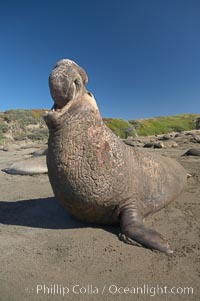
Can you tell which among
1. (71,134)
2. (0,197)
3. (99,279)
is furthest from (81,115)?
(0,197)

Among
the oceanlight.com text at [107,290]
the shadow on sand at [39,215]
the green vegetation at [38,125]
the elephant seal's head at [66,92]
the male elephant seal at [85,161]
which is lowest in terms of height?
the oceanlight.com text at [107,290]

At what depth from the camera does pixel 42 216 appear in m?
4.58

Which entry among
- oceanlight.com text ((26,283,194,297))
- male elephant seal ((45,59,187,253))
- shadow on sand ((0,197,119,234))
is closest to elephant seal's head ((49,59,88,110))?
male elephant seal ((45,59,187,253))

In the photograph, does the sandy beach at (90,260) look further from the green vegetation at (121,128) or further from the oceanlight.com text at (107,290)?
the green vegetation at (121,128)

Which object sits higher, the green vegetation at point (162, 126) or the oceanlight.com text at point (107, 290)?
the green vegetation at point (162, 126)

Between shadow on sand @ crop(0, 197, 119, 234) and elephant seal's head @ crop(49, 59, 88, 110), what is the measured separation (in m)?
1.31

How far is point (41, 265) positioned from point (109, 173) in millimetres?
1194

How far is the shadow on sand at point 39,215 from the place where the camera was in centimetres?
411

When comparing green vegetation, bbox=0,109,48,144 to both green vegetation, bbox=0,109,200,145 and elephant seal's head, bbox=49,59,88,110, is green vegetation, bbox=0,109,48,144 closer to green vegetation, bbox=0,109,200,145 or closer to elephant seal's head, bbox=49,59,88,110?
green vegetation, bbox=0,109,200,145

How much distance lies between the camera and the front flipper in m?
3.24

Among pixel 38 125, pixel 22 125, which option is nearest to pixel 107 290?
pixel 22 125

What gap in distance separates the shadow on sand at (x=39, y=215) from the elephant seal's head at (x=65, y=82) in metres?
1.31

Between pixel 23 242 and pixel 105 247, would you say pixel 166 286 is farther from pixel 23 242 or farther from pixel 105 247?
pixel 23 242

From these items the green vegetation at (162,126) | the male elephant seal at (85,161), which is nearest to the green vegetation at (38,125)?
the green vegetation at (162,126)
